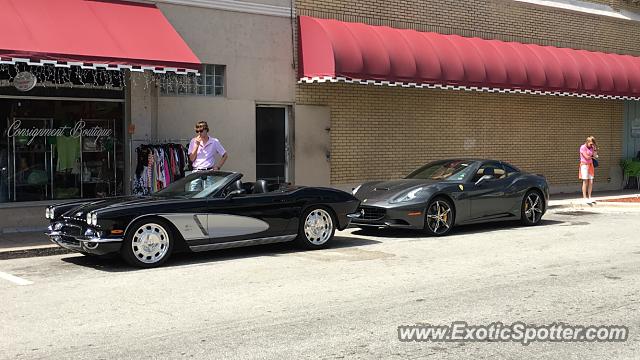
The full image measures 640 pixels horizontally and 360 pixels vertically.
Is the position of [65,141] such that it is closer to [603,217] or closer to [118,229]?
[118,229]

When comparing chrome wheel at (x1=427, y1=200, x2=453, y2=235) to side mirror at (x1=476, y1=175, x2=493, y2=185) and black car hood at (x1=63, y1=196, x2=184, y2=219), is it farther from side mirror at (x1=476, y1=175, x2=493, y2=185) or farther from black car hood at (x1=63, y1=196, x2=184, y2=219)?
black car hood at (x1=63, y1=196, x2=184, y2=219)

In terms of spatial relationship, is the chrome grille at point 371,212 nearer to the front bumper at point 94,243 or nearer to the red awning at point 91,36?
the red awning at point 91,36

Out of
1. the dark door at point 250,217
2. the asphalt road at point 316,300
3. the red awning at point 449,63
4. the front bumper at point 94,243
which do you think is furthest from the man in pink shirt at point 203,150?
the red awning at point 449,63

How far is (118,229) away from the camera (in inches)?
328

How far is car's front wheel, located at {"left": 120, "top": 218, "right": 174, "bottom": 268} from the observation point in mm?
8477

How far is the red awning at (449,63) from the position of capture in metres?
14.6

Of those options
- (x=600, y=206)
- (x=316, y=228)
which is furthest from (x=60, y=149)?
(x=600, y=206)

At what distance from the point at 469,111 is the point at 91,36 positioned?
10548 mm

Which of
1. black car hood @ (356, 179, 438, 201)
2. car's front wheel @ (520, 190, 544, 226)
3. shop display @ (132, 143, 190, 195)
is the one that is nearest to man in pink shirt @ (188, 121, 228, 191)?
shop display @ (132, 143, 190, 195)

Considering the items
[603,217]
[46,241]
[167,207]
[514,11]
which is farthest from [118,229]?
[514,11]

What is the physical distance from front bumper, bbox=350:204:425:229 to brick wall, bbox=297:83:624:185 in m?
4.52

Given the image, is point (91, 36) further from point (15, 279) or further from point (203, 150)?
point (15, 279)

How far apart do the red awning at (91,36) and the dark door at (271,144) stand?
3.15 meters

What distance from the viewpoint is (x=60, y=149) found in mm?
12617
